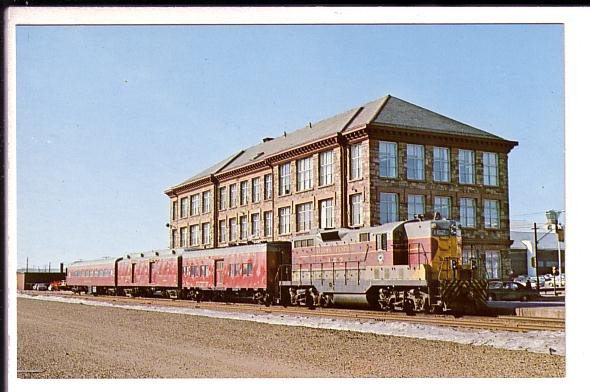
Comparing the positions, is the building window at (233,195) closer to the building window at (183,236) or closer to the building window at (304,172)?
the building window at (304,172)

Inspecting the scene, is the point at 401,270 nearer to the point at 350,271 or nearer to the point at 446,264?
the point at 446,264

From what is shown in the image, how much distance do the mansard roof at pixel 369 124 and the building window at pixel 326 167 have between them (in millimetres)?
1376

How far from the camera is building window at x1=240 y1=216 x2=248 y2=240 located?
2706 centimetres

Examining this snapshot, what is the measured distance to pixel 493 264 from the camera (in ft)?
94.5

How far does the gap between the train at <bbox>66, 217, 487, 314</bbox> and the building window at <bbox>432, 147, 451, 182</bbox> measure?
11.4ft

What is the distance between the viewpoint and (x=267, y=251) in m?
26.1

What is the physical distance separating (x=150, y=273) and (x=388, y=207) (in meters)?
16.4

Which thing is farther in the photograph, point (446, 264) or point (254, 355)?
point (446, 264)

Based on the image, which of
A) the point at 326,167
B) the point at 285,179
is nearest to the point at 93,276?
the point at 285,179

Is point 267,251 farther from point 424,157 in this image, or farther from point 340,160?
point 424,157

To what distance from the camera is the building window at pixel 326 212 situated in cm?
2562

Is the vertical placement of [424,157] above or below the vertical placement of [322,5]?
below
